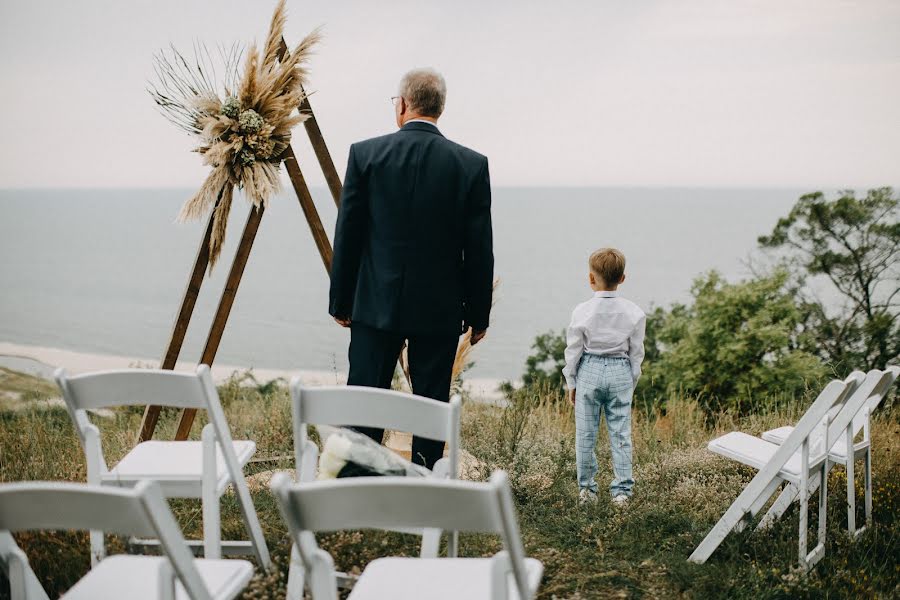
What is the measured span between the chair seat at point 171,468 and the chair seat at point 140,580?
55cm

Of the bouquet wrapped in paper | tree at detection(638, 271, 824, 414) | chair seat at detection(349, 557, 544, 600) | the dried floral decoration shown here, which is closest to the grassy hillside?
the bouquet wrapped in paper

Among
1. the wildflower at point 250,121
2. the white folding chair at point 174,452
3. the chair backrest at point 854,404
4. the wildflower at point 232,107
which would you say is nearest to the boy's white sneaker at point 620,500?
the chair backrest at point 854,404

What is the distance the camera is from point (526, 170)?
44562 mm

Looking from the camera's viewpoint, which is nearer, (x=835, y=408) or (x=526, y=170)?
(x=835, y=408)

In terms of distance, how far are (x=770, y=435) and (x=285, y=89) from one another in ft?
8.42

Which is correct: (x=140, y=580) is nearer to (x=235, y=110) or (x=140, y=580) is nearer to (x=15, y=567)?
(x=15, y=567)

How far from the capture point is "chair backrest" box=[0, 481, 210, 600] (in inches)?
56.2

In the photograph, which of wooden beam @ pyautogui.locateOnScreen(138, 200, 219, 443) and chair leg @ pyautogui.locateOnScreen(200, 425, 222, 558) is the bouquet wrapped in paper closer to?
chair leg @ pyautogui.locateOnScreen(200, 425, 222, 558)

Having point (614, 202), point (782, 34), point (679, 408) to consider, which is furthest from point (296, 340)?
point (614, 202)

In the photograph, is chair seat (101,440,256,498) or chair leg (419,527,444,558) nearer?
chair leg (419,527,444,558)

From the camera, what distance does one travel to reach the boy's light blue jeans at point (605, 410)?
3426mm

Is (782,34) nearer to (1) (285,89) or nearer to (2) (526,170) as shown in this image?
(1) (285,89)

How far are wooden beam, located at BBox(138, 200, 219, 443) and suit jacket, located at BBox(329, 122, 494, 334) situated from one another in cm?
80

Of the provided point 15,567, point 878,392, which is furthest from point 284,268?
point 15,567
